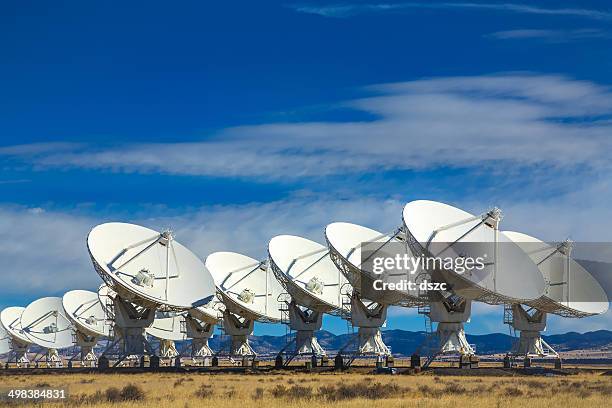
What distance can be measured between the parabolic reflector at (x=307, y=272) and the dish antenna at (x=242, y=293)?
25.2 ft

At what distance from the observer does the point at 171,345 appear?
108812mm

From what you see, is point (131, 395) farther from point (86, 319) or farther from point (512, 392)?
point (86, 319)

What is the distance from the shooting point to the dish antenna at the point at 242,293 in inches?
3329

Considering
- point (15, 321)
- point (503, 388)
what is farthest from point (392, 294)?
point (15, 321)

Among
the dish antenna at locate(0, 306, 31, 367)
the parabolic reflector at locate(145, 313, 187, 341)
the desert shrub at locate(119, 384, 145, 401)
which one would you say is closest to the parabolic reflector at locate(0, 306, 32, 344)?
the dish antenna at locate(0, 306, 31, 367)

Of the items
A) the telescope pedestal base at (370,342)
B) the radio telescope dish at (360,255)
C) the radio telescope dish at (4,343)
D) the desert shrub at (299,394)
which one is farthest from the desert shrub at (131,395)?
the radio telescope dish at (4,343)

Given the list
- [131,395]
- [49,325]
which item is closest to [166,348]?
[49,325]

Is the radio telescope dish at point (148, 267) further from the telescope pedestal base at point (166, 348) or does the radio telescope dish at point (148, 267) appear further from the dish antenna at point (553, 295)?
the telescope pedestal base at point (166, 348)

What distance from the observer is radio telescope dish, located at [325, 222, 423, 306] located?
70.2 m

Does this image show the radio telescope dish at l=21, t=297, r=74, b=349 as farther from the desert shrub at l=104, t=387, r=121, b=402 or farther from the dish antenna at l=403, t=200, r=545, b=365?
the desert shrub at l=104, t=387, r=121, b=402

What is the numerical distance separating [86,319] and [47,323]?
40.4 ft

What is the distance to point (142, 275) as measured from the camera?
68.8 m

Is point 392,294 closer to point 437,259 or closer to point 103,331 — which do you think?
point 437,259

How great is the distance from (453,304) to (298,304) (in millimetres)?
15257
